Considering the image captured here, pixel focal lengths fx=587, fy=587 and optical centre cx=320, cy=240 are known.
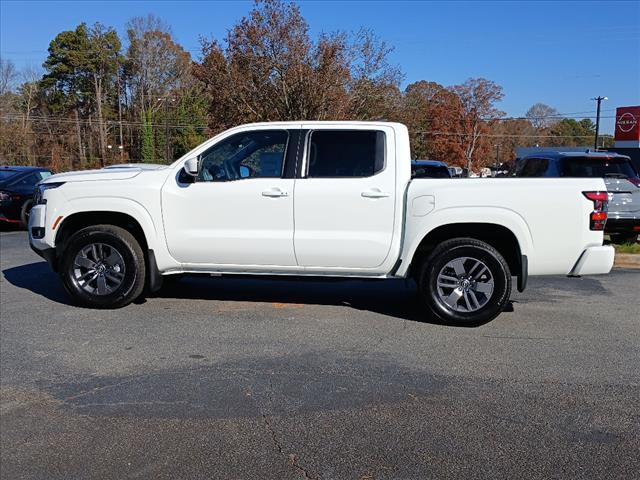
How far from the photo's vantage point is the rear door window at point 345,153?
6.03m

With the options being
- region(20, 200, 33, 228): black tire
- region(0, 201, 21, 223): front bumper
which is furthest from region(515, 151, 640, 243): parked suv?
region(0, 201, 21, 223): front bumper

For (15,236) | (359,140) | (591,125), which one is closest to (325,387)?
(359,140)

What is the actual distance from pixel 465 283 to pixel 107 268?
3799mm

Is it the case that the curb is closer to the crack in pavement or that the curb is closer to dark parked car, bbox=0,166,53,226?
the crack in pavement

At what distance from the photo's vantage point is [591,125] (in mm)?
115625

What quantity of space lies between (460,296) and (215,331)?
2.46 metres

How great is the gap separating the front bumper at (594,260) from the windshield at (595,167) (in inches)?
184

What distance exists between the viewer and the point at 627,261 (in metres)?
9.59

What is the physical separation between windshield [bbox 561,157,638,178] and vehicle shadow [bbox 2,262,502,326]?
4.09m

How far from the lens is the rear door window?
19.8 feet

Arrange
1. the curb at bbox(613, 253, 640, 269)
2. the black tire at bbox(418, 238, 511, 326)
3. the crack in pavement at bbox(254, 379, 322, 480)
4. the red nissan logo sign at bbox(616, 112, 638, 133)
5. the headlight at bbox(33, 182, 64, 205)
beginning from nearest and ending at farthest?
the crack in pavement at bbox(254, 379, 322, 480), the black tire at bbox(418, 238, 511, 326), the headlight at bbox(33, 182, 64, 205), the curb at bbox(613, 253, 640, 269), the red nissan logo sign at bbox(616, 112, 638, 133)

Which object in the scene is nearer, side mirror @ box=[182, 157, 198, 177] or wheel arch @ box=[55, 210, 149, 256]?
side mirror @ box=[182, 157, 198, 177]

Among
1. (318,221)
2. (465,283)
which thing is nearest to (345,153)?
(318,221)

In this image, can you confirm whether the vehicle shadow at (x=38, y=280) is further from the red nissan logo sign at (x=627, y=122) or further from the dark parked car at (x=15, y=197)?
the red nissan logo sign at (x=627, y=122)
